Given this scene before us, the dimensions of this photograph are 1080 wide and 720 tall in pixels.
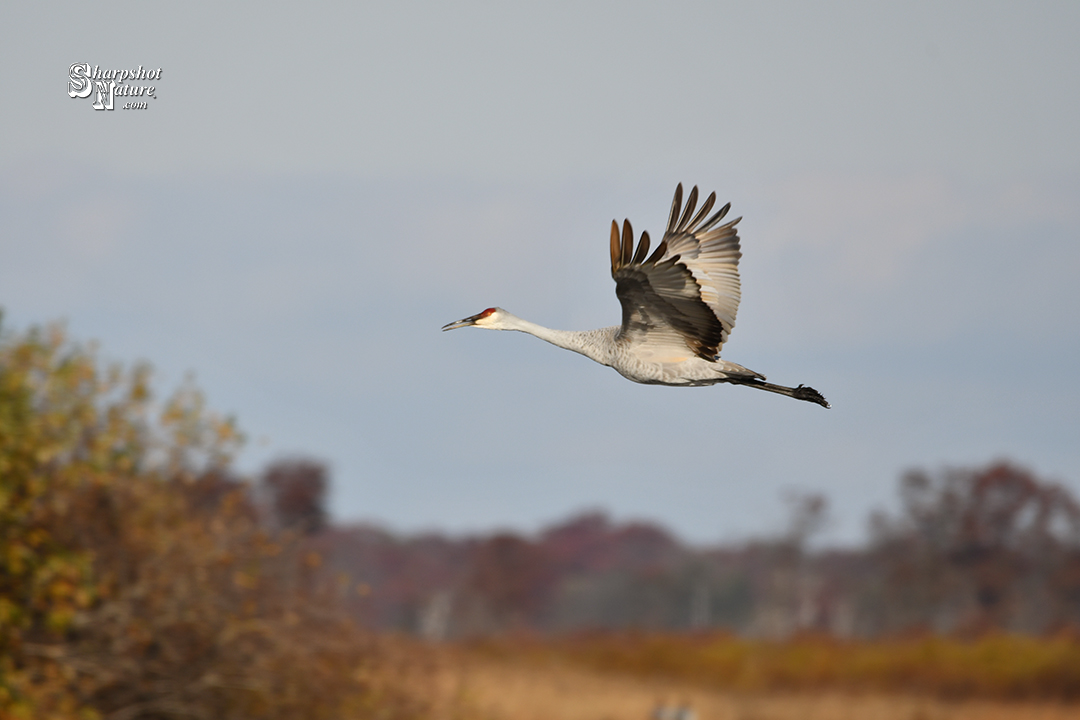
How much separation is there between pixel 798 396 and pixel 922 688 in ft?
77.4

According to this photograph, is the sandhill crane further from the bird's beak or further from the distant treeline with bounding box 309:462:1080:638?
the distant treeline with bounding box 309:462:1080:638

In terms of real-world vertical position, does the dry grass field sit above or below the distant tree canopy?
below

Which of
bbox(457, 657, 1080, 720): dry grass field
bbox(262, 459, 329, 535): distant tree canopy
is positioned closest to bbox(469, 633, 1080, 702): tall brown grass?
bbox(457, 657, 1080, 720): dry grass field

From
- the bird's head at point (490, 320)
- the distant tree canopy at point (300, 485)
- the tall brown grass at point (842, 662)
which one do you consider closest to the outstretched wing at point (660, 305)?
the bird's head at point (490, 320)

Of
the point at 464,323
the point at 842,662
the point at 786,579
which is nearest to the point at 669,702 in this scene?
the point at 842,662

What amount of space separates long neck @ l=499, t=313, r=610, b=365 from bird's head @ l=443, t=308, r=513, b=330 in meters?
0.05

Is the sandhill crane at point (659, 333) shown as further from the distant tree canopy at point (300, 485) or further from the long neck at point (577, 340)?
the distant tree canopy at point (300, 485)

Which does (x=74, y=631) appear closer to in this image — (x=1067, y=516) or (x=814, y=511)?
(x=814, y=511)

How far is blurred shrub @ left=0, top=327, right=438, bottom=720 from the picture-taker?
36.1ft

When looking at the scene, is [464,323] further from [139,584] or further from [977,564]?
[977,564]

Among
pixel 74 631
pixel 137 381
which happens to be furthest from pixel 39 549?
pixel 137 381

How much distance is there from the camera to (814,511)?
56.2 meters

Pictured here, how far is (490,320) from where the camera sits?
23.9 feet

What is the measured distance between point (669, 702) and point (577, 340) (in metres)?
19.1
